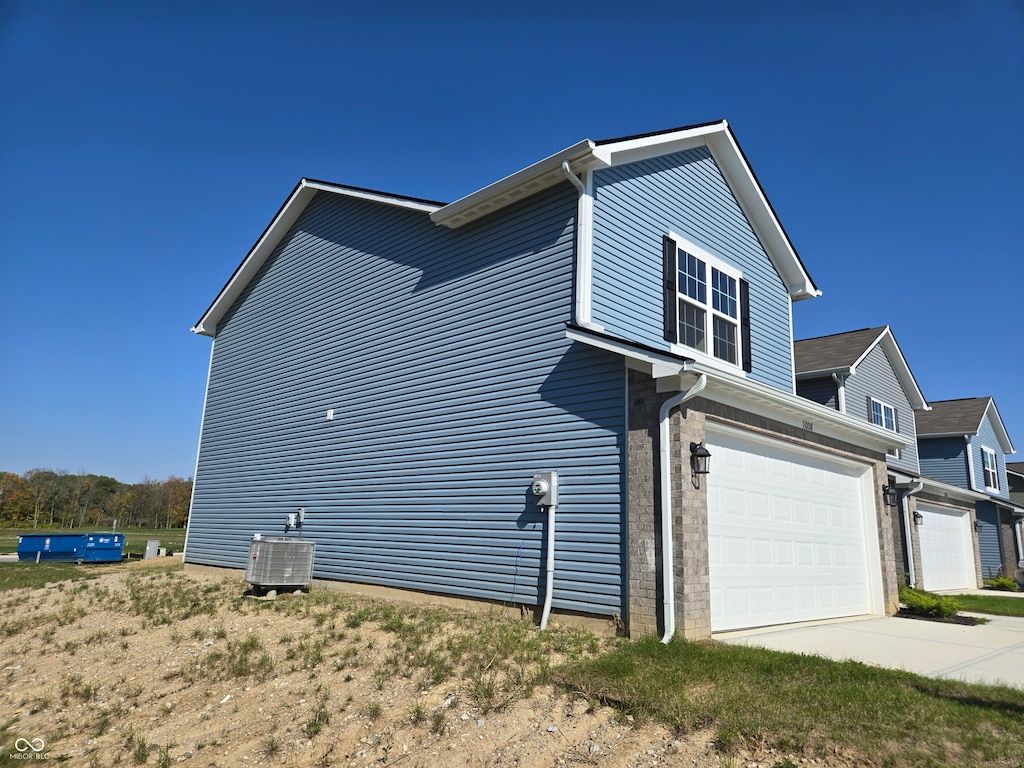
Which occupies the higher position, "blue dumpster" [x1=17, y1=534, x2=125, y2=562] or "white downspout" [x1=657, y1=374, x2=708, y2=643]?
"white downspout" [x1=657, y1=374, x2=708, y2=643]

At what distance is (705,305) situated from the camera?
1074 centimetres

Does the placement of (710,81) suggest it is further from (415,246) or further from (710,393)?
(710,393)

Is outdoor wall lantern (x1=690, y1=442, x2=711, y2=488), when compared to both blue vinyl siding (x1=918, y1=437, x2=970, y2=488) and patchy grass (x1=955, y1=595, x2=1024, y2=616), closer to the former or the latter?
patchy grass (x1=955, y1=595, x2=1024, y2=616)

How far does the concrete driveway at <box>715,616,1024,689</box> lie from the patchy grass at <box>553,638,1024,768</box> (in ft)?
2.50

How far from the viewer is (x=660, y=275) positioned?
995cm

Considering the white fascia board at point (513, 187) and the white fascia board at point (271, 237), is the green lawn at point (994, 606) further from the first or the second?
the white fascia board at point (271, 237)

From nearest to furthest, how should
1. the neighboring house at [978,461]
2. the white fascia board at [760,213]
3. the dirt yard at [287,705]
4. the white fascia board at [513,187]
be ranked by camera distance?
the dirt yard at [287,705] → the white fascia board at [513,187] → the white fascia board at [760,213] → the neighboring house at [978,461]

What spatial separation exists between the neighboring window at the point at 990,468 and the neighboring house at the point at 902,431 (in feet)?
21.4

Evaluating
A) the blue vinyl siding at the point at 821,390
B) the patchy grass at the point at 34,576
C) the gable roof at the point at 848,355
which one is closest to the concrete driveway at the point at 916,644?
the blue vinyl siding at the point at 821,390

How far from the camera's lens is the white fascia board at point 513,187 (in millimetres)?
8570

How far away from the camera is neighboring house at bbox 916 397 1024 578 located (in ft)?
82.0

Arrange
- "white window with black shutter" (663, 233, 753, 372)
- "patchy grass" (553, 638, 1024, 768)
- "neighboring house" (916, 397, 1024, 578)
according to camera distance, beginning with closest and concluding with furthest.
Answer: "patchy grass" (553, 638, 1024, 768) < "white window with black shutter" (663, 233, 753, 372) < "neighboring house" (916, 397, 1024, 578)

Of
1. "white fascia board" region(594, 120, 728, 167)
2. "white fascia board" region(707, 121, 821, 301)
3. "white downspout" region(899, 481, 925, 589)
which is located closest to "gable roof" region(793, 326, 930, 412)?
"white downspout" region(899, 481, 925, 589)

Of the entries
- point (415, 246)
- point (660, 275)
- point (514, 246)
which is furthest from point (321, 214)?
point (660, 275)
